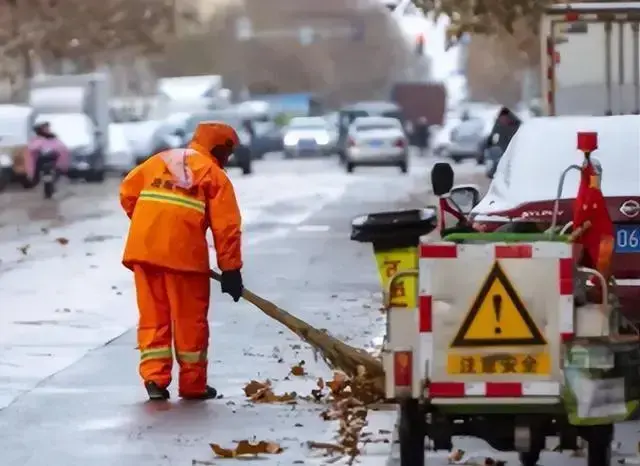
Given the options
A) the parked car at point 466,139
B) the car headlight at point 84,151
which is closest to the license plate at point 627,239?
the car headlight at point 84,151

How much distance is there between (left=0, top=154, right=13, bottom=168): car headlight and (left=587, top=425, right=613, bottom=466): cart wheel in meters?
35.1

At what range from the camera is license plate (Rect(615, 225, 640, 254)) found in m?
11.9

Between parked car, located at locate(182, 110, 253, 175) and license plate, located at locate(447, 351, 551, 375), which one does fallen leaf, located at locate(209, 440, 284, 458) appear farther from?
parked car, located at locate(182, 110, 253, 175)

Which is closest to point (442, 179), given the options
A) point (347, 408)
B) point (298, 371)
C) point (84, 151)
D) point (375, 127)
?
point (347, 408)

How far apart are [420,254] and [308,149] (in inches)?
2543

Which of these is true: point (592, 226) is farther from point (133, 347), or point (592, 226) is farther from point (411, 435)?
point (133, 347)

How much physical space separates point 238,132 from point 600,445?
1909 inches

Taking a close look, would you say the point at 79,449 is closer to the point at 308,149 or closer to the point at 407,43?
the point at 308,149

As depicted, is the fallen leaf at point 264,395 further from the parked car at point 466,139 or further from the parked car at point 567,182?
the parked car at point 466,139

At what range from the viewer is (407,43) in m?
162

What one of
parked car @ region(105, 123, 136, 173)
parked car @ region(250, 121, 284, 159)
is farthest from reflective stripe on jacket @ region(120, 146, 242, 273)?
parked car @ region(250, 121, 284, 159)

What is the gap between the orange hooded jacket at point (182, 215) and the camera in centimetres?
1134

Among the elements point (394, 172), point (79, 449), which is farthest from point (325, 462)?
point (394, 172)

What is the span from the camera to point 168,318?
11.6 metres
